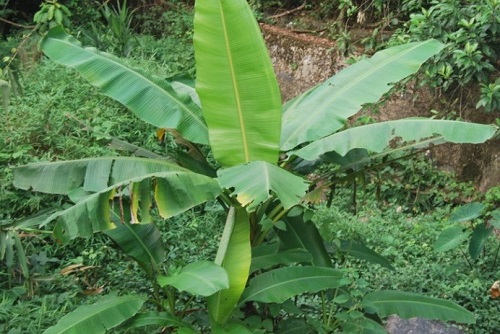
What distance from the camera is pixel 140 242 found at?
15.1 feet

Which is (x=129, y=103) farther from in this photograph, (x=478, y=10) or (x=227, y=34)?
(x=478, y=10)

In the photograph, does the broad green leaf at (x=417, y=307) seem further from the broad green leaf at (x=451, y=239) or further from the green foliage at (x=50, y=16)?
the green foliage at (x=50, y=16)

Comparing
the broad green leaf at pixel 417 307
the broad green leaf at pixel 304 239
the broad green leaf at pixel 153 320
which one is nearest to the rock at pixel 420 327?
the broad green leaf at pixel 417 307

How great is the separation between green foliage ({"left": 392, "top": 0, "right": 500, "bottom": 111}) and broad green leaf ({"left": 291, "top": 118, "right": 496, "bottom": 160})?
3114mm

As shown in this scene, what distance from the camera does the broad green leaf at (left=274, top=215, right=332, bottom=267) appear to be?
4762mm

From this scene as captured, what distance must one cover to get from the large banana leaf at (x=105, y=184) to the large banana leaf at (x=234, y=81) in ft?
1.23

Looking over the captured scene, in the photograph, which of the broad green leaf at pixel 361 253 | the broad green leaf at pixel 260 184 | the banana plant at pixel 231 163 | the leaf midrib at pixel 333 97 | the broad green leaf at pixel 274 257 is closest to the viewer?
the broad green leaf at pixel 260 184

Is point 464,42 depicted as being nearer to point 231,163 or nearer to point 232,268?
point 231,163

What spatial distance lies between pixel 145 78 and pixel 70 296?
1700 mm

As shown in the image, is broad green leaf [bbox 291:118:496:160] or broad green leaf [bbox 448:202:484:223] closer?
broad green leaf [bbox 291:118:496:160]

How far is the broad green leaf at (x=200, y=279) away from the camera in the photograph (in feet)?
12.5

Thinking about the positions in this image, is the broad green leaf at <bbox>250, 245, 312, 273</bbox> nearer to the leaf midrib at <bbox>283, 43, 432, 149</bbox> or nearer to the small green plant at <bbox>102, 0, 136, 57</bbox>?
the leaf midrib at <bbox>283, 43, 432, 149</bbox>

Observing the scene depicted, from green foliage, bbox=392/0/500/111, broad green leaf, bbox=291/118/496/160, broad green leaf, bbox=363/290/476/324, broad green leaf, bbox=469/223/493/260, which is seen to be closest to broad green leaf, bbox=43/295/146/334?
broad green leaf, bbox=291/118/496/160

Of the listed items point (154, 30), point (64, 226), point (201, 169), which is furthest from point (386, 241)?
point (154, 30)
